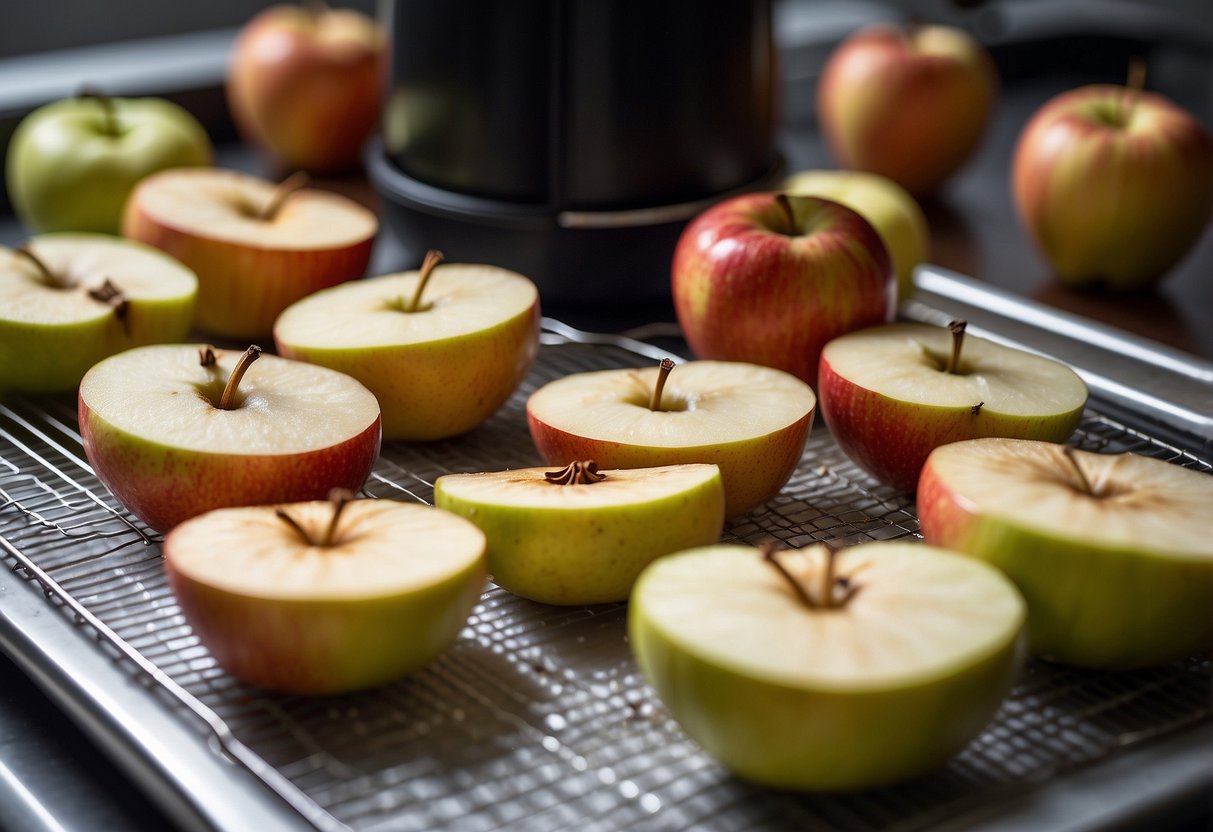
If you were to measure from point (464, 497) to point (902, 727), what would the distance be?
0.77 ft

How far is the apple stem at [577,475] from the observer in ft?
2.15

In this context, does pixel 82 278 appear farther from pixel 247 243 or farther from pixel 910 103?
pixel 910 103

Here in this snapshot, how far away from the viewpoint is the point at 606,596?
0.65 meters

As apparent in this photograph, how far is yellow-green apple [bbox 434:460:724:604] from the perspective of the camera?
626 mm

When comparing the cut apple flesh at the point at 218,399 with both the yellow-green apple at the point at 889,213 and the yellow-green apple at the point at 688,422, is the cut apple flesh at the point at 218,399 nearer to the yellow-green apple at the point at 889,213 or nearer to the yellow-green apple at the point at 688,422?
the yellow-green apple at the point at 688,422

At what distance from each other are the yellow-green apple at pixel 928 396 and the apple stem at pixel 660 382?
0.32 feet

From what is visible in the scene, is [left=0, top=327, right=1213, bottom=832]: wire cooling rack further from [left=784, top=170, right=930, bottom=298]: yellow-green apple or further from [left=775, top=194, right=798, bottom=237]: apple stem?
[left=784, top=170, right=930, bottom=298]: yellow-green apple

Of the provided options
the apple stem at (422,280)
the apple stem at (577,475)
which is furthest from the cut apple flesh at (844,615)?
the apple stem at (422,280)

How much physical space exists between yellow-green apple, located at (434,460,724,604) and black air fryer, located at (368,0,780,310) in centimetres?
34

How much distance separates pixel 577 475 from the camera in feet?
2.15

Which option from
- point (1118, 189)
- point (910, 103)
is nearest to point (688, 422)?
point (1118, 189)

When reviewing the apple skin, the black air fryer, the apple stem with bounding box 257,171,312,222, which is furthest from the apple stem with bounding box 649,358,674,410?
the apple skin

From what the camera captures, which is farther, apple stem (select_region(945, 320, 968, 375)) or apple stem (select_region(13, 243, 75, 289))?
apple stem (select_region(13, 243, 75, 289))

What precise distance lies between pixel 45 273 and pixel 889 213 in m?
0.56
